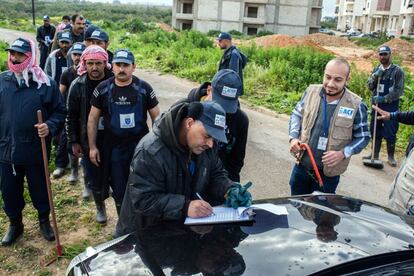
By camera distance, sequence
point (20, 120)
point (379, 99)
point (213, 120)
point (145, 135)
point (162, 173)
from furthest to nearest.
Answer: point (379, 99)
point (20, 120)
point (145, 135)
point (162, 173)
point (213, 120)

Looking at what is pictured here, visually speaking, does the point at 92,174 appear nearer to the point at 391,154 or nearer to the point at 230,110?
the point at 230,110

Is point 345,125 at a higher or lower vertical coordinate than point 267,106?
higher

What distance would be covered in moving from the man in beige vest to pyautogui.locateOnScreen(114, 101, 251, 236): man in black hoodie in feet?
→ 4.48

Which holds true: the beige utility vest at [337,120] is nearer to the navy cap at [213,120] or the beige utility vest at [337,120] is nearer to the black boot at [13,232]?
the navy cap at [213,120]

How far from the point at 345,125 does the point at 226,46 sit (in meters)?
6.07

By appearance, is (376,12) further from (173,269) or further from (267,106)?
(173,269)

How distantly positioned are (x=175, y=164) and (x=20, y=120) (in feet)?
6.74

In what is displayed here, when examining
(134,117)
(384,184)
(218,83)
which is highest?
(218,83)

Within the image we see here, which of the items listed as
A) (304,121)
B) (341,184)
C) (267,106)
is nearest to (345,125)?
(304,121)

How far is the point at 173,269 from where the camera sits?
Result: 2088 mm

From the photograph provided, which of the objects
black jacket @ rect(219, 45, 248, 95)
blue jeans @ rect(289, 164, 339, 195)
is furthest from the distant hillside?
blue jeans @ rect(289, 164, 339, 195)

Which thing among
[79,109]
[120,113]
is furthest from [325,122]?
[79,109]

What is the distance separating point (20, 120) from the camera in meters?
3.85

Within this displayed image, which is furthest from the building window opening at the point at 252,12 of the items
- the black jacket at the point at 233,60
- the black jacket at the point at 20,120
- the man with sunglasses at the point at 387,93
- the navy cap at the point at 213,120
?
the navy cap at the point at 213,120
